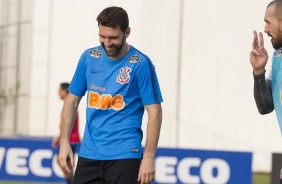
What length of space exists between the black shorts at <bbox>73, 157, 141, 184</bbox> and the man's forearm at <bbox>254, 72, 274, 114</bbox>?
122 centimetres

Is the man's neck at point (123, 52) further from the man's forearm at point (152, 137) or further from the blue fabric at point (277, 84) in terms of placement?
the blue fabric at point (277, 84)

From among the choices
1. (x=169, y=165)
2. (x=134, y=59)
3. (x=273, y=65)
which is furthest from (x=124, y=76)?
(x=169, y=165)

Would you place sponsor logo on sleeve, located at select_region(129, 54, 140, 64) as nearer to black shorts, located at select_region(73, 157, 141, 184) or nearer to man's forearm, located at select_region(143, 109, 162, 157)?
man's forearm, located at select_region(143, 109, 162, 157)

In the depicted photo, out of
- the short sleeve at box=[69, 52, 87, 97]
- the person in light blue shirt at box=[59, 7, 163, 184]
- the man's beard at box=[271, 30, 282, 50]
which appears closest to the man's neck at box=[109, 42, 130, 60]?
the person in light blue shirt at box=[59, 7, 163, 184]

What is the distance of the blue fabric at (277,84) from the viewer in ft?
20.3

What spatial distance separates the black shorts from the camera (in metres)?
7.13

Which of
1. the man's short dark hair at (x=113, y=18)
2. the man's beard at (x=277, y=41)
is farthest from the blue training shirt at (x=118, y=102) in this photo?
the man's beard at (x=277, y=41)

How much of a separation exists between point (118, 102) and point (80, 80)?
35 centimetres

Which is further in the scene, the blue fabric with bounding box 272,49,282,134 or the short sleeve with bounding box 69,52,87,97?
the short sleeve with bounding box 69,52,87,97

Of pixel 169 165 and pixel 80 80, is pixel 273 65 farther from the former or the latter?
pixel 169 165

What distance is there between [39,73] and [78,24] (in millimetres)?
1514

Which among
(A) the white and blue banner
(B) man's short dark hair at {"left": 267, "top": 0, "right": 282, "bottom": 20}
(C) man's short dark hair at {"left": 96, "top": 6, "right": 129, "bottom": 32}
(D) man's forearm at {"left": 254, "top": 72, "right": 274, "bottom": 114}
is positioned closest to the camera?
(B) man's short dark hair at {"left": 267, "top": 0, "right": 282, "bottom": 20}

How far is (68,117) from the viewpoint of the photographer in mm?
7289

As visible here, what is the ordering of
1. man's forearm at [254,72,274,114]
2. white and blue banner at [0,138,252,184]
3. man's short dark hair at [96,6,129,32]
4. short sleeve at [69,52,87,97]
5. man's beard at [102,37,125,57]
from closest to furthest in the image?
man's forearm at [254,72,274,114] → man's short dark hair at [96,6,129,32] → man's beard at [102,37,125,57] → short sleeve at [69,52,87,97] → white and blue banner at [0,138,252,184]
